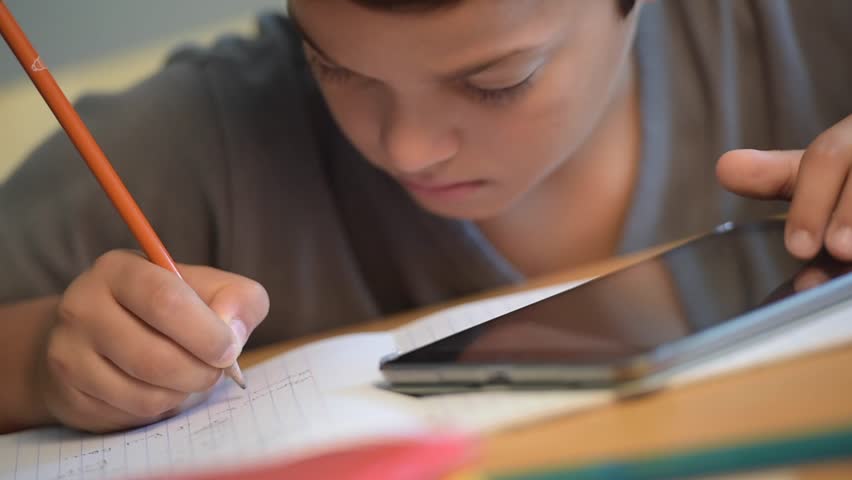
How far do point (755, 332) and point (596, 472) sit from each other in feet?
0.36

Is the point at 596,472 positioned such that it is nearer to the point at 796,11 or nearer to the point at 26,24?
the point at 796,11

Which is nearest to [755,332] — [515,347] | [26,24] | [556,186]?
[515,347]

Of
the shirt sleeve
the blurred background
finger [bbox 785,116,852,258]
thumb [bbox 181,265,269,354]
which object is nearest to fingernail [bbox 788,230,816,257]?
finger [bbox 785,116,852,258]

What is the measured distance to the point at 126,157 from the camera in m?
0.64

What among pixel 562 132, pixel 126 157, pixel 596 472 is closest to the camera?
pixel 596 472

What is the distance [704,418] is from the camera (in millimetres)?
265

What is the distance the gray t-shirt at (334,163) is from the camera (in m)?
0.65

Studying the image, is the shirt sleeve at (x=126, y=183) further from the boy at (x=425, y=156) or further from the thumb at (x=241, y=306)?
the thumb at (x=241, y=306)

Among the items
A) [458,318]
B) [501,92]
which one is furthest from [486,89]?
[458,318]

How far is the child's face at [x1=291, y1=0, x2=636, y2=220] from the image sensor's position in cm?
43

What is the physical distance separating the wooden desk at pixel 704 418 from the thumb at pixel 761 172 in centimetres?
17

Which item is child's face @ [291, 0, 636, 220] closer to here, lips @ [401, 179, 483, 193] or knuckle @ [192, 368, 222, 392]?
lips @ [401, 179, 483, 193]

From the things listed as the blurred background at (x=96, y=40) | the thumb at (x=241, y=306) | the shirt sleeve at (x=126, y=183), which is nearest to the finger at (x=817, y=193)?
the thumb at (x=241, y=306)

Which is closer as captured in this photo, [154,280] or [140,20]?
[154,280]
